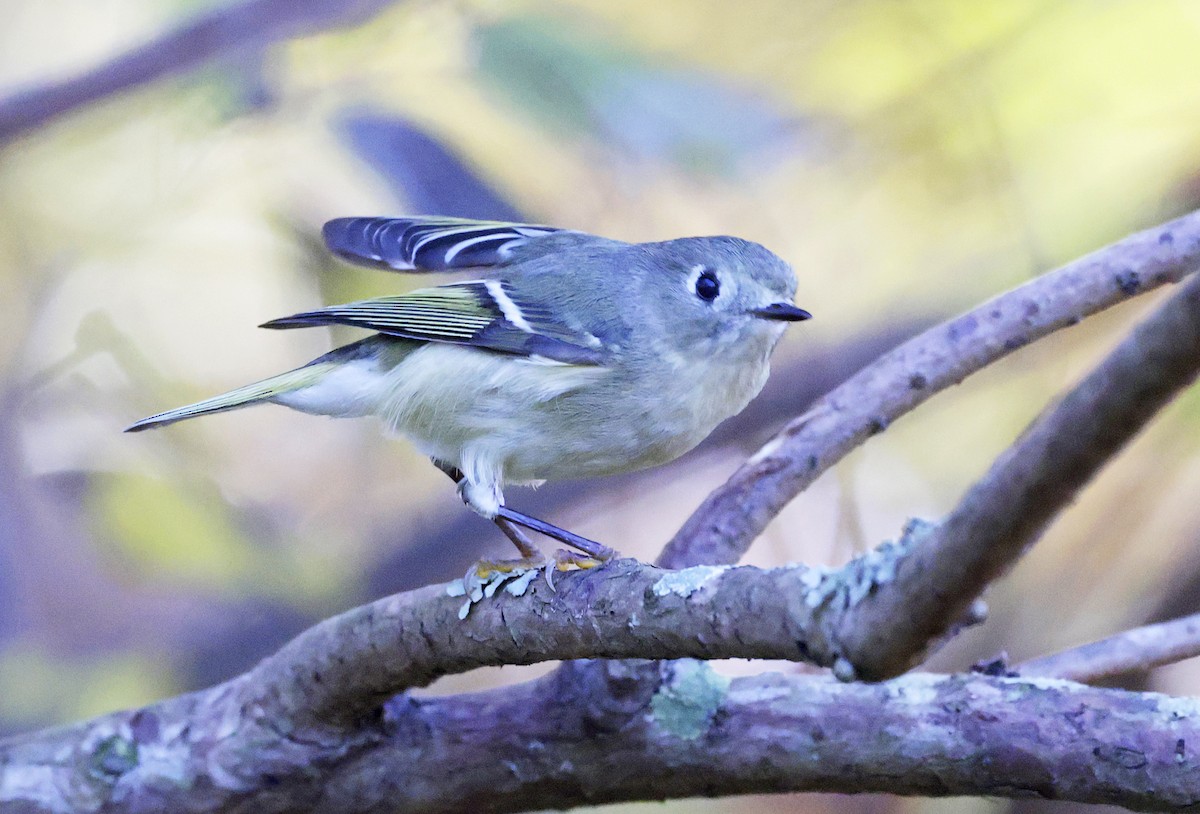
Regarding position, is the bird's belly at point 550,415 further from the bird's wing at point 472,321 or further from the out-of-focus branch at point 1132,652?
the out-of-focus branch at point 1132,652

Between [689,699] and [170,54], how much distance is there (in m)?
1.73

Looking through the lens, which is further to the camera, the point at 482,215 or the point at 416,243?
the point at 482,215

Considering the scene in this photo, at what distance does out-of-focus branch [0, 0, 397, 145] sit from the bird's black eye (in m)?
1.25

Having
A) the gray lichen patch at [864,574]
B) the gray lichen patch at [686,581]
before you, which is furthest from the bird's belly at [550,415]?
the gray lichen patch at [864,574]

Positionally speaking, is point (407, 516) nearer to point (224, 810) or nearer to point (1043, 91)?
point (224, 810)

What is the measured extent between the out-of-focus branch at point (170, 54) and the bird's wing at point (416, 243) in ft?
2.47

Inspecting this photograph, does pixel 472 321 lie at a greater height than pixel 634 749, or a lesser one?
greater

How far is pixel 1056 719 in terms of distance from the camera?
1119 millimetres

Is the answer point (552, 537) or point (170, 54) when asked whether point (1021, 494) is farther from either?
point (170, 54)

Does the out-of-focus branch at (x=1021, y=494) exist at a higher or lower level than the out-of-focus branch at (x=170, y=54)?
lower

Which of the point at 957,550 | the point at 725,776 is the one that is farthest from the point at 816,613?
the point at 725,776

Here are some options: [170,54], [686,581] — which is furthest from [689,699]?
[170,54]

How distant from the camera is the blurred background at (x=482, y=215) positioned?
2.39m

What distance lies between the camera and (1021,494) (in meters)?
0.65
